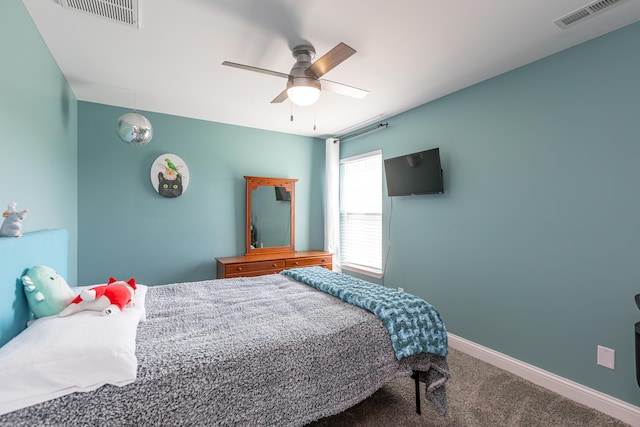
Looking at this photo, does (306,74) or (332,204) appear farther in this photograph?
(332,204)

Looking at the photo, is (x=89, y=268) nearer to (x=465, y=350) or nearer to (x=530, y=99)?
(x=465, y=350)

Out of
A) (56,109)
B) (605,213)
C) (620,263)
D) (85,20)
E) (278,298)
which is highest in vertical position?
(85,20)

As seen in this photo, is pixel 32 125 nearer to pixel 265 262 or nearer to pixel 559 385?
pixel 265 262

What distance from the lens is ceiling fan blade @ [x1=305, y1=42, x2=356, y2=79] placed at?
1.72 metres

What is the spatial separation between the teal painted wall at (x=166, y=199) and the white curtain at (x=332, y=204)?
0.45 metres

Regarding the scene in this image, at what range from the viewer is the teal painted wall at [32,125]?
1.55 metres

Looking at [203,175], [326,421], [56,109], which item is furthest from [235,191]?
[326,421]

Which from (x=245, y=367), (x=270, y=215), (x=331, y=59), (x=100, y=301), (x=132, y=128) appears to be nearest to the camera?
(x=245, y=367)

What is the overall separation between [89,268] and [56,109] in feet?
5.66

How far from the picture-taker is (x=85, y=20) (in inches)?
73.5

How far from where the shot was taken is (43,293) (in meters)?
1.38

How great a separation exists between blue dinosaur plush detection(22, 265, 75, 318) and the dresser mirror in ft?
8.42

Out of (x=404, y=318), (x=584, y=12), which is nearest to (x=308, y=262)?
(x=404, y=318)

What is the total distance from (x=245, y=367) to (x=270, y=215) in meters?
2.99
